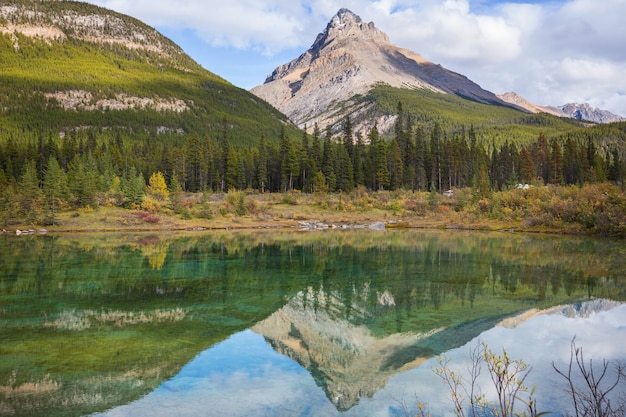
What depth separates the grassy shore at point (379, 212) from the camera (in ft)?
183

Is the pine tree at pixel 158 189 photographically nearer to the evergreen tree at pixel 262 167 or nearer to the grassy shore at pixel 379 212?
the grassy shore at pixel 379 212

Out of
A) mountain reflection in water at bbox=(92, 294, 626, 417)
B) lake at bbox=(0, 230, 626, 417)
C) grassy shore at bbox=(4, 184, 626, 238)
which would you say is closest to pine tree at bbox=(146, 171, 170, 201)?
grassy shore at bbox=(4, 184, 626, 238)

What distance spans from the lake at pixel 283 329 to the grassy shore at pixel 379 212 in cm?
2508

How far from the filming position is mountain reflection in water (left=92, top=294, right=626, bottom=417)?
10289 mm

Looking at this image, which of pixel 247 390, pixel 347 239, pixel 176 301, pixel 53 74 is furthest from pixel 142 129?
pixel 247 390

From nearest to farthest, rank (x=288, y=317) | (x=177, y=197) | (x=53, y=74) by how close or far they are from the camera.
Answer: (x=288, y=317) → (x=177, y=197) → (x=53, y=74)

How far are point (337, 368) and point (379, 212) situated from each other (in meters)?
68.6

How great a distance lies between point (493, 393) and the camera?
1105 centimetres

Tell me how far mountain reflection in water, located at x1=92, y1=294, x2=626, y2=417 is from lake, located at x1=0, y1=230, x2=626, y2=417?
0.19 feet

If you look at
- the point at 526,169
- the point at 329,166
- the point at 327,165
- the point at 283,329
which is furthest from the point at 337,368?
the point at 526,169

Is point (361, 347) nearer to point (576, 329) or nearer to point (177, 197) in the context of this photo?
point (576, 329)

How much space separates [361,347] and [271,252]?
26387 millimetres

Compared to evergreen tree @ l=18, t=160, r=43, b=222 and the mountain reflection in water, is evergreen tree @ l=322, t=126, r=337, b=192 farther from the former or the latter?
the mountain reflection in water

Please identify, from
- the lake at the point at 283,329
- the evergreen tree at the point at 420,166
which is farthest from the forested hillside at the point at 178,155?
the lake at the point at 283,329
